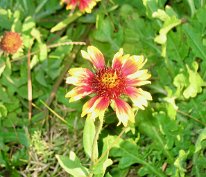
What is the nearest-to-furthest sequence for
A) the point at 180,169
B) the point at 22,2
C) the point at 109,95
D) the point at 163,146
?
the point at 109,95, the point at 180,169, the point at 163,146, the point at 22,2

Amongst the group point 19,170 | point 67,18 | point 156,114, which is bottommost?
point 19,170

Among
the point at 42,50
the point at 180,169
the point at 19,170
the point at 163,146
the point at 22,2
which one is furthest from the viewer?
the point at 22,2

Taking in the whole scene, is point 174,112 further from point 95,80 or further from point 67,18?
point 67,18

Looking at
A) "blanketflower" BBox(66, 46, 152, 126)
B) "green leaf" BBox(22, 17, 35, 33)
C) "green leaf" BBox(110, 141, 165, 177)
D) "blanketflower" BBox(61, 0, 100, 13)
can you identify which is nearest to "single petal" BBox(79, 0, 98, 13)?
"blanketflower" BBox(61, 0, 100, 13)

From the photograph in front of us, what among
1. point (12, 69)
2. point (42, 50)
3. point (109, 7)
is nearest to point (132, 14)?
point (109, 7)

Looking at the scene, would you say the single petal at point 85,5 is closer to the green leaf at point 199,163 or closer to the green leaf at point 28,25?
the green leaf at point 28,25

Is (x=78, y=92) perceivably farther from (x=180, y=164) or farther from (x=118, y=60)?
(x=180, y=164)

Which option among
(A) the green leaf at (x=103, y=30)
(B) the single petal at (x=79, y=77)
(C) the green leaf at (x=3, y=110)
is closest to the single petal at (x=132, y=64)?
(B) the single petal at (x=79, y=77)

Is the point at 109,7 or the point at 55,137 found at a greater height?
the point at 109,7
